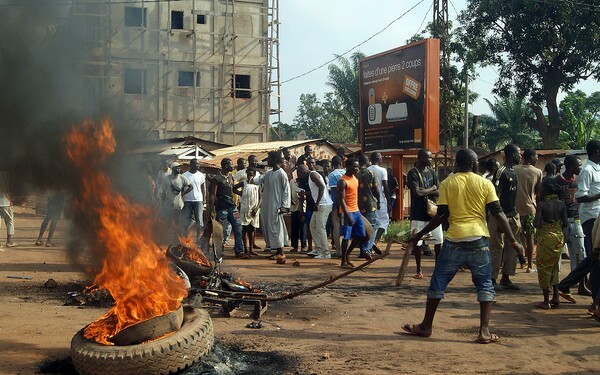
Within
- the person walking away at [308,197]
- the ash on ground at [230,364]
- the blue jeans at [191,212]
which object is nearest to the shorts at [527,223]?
the person walking away at [308,197]

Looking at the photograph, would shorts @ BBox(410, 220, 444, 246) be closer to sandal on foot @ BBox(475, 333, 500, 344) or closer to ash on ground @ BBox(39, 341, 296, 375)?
sandal on foot @ BBox(475, 333, 500, 344)

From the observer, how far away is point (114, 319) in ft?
18.9

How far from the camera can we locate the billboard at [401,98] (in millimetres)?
18703

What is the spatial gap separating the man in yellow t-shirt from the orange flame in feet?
8.49

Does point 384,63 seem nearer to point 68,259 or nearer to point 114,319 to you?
point 68,259

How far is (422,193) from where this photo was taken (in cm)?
1002

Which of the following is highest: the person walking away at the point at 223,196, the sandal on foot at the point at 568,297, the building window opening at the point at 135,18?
the building window opening at the point at 135,18

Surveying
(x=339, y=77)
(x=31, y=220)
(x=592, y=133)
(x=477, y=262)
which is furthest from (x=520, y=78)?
(x=477, y=262)

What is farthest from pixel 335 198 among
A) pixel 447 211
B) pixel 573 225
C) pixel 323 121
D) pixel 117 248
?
pixel 323 121

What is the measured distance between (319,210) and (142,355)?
7.82 m

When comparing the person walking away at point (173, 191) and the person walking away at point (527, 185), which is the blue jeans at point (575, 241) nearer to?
the person walking away at point (527, 185)

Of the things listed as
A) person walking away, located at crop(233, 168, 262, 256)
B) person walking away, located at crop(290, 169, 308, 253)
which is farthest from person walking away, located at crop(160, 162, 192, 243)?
person walking away, located at crop(290, 169, 308, 253)

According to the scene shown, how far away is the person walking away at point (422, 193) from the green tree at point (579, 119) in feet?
85.1

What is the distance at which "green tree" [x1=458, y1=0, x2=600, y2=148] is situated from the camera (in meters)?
29.7
